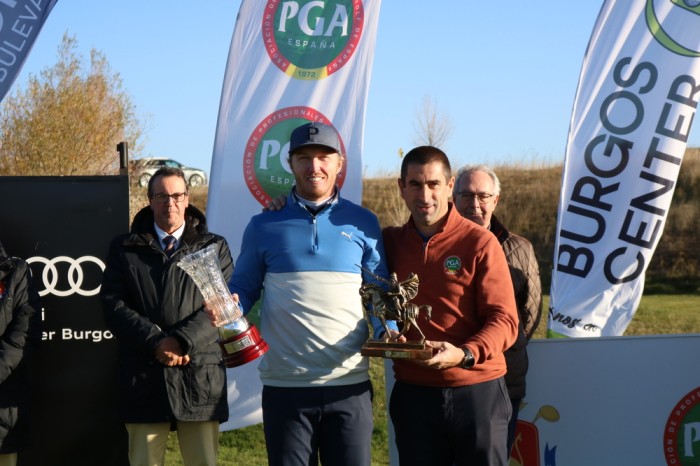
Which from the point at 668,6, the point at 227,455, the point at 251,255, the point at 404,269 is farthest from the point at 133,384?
the point at 668,6

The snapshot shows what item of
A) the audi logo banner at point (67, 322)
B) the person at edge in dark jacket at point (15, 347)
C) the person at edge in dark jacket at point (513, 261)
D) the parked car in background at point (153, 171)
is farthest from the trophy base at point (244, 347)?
the parked car in background at point (153, 171)

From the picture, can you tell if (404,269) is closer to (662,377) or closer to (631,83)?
(662,377)

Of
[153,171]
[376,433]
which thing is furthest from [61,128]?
[376,433]

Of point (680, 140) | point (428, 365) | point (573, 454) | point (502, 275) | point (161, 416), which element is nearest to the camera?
point (428, 365)

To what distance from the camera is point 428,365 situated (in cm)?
304

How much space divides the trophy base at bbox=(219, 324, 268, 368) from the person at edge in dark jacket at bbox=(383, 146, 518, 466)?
52 centimetres

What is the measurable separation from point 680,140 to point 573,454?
2437mm

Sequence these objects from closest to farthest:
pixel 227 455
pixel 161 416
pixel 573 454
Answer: pixel 161 416 < pixel 573 454 < pixel 227 455

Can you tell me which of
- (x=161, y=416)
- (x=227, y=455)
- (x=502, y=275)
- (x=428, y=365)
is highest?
(x=502, y=275)

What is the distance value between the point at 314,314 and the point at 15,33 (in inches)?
139

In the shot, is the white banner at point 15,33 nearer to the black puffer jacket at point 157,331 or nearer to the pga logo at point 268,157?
the pga logo at point 268,157

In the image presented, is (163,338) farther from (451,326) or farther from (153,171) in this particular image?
(153,171)

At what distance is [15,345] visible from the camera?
4625 millimetres

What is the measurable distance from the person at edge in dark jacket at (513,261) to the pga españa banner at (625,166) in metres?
1.97
